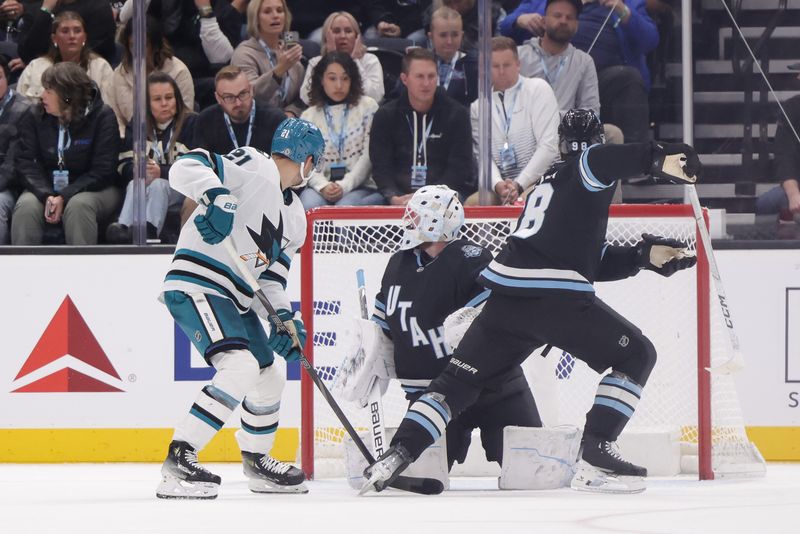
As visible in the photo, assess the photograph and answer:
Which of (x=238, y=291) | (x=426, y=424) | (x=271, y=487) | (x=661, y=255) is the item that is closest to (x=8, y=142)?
(x=238, y=291)

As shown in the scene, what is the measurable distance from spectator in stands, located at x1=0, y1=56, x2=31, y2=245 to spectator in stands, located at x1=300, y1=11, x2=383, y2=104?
1.16 m

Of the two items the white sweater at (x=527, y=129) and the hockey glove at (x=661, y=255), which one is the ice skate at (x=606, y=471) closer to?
the hockey glove at (x=661, y=255)

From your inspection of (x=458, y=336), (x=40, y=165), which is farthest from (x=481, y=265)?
(x=40, y=165)

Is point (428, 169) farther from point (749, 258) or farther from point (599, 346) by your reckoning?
point (599, 346)

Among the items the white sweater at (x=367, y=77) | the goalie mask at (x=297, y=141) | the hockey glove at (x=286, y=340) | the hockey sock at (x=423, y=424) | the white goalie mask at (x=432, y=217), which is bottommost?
the hockey sock at (x=423, y=424)

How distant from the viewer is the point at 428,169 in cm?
536

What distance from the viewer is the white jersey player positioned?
12.6 feet

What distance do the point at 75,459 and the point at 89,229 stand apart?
0.89m

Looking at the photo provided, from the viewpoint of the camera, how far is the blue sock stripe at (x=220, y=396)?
3842 millimetres

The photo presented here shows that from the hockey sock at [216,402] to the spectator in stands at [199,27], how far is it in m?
2.15

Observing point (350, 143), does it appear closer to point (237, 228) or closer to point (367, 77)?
point (367, 77)

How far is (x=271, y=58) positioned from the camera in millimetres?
5770

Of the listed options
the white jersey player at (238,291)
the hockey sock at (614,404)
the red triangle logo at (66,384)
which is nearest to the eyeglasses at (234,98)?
the red triangle logo at (66,384)

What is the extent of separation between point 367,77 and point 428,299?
1831 mm
